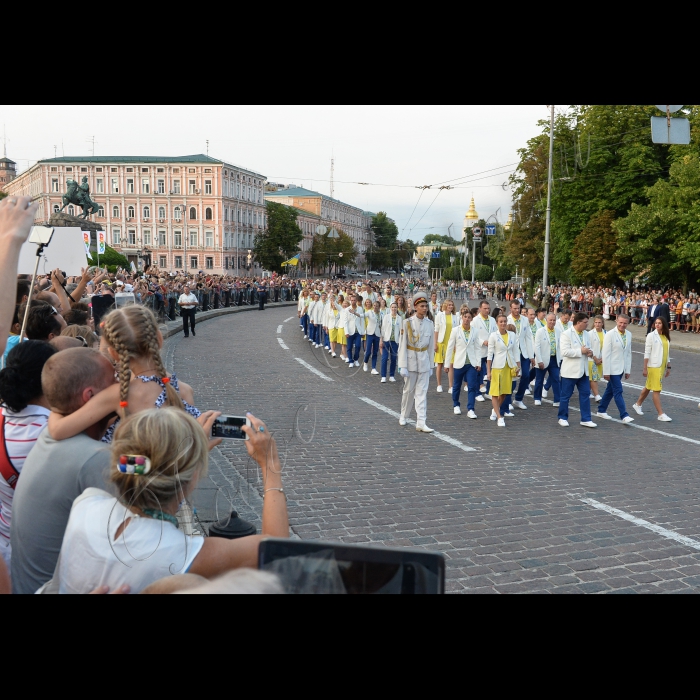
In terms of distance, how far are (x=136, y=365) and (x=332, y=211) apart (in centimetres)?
13035

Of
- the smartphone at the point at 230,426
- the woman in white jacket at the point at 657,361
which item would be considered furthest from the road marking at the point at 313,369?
the smartphone at the point at 230,426

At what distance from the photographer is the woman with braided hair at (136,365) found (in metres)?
3.24

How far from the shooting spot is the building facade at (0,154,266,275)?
7138 cm

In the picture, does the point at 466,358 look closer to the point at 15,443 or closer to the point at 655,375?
the point at 655,375

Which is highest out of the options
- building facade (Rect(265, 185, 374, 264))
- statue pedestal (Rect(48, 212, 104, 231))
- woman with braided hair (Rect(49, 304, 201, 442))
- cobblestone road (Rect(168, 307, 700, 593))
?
building facade (Rect(265, 185, 374, 264))

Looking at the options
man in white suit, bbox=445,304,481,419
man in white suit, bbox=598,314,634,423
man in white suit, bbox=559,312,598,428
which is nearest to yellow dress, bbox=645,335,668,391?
man in white suit, bbox=598,314,634,423

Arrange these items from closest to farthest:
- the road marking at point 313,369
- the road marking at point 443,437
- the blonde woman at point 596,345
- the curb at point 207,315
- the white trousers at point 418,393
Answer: the road marking at point 443,437
the white trousers at point 418,393
the blonde woman at point 596,345
the road marking at point 313,369
the curb at point 207,315

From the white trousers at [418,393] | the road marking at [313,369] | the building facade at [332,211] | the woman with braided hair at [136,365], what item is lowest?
the road marking at [313,369]

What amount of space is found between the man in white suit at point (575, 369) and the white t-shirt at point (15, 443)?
884 cm

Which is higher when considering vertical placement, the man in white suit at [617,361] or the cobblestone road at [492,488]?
the man in white suit at [617,361]

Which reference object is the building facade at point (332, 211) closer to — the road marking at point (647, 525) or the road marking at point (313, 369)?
the road marking at point (313, 369)

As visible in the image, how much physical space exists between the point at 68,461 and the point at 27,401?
0.87 metres

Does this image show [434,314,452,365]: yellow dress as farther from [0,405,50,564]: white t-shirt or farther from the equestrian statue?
the equestrian statue

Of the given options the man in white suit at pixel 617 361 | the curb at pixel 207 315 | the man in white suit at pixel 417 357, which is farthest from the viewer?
the curb at pixel 207 315
